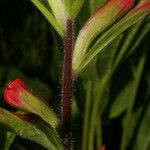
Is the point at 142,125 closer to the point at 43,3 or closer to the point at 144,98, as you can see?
the point at 144,98

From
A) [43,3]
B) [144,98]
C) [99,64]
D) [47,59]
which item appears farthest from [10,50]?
[43,3]

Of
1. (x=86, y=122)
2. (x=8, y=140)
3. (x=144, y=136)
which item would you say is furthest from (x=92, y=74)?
(x=8, y=140)

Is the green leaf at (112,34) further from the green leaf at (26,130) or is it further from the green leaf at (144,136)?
the green leaf at (144,136)

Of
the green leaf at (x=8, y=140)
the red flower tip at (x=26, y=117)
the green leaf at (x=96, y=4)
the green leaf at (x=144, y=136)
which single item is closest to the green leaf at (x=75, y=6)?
the red flower tip at (x=26, y=117)

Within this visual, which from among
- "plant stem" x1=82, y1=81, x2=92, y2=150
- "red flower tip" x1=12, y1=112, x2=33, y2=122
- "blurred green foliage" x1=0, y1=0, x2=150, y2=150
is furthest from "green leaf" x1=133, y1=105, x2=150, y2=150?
"red flower tip" x1=12, y1=112, x2=33, y2=122

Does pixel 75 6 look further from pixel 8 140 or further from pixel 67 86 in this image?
pixel 8 140

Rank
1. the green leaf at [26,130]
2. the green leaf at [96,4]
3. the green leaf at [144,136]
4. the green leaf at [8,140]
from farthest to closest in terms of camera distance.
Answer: the green leaf at [144,136] → the green leaf at [96,4] → the green leaf at [8,140] → the green leaf at [26,130]

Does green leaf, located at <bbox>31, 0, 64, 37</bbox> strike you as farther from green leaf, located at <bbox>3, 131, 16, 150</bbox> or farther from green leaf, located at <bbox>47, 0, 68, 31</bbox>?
green leaf, located at <bbox>3, 131, 16, 150</bbox>
